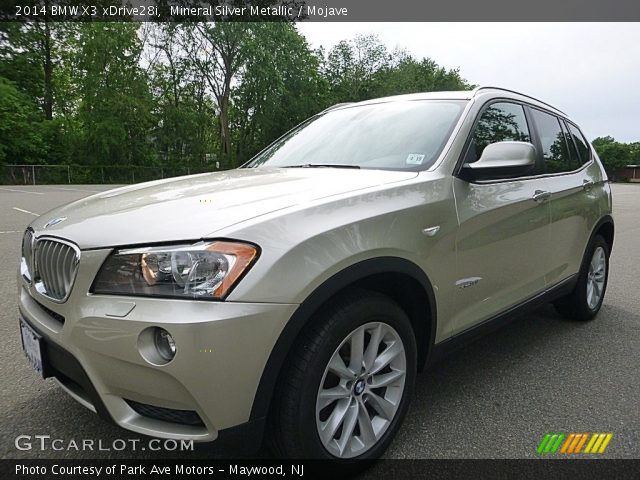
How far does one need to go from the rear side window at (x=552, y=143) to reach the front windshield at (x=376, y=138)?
0.99 m

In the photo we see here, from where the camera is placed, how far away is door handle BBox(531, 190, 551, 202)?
2.98 m

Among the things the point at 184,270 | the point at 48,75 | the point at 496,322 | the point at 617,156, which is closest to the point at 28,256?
the point at 184,270

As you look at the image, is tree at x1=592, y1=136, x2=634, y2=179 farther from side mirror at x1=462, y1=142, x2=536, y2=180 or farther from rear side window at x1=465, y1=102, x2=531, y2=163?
side mirror at x1=462, y1=142, x2=536, y2=180

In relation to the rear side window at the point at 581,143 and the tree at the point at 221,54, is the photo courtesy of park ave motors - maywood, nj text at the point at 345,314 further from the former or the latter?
the tree at the point at 221,54

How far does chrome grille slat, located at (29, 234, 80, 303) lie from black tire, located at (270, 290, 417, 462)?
869mm

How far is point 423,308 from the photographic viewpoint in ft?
7.42

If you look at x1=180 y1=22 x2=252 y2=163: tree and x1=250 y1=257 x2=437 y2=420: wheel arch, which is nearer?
x1=250 y1=257 x2=437 y2=420: wheel arch

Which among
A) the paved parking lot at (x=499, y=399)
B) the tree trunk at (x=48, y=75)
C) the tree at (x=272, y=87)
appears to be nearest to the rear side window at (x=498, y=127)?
the paved parking lot at (x=499, y=399)

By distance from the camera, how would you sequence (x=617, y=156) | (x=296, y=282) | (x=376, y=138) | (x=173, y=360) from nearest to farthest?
(x=173, y=360) < (x=296, y=282) < (x=376, y=138) < (x=617, y=156)

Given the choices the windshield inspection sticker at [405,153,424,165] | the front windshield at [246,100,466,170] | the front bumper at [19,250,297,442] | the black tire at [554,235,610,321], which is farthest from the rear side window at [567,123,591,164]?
the front bumper at [19,250,297,442]

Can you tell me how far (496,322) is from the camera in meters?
2.74

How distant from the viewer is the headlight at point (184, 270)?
5.17ft

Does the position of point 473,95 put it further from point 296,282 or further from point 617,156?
point 617,156

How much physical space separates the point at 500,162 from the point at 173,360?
1.84m
